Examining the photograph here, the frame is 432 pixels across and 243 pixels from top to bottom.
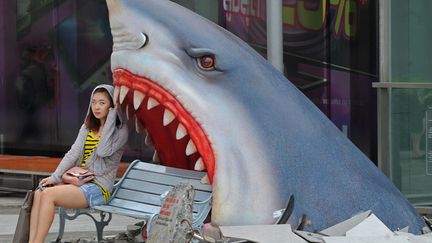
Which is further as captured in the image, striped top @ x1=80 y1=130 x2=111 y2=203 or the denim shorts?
striped top @ x1=80 y1=130 x2=111 y2=203

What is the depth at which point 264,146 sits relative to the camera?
5.05m

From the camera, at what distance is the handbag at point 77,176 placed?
5777mm

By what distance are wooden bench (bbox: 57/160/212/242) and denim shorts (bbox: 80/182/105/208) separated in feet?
0.14

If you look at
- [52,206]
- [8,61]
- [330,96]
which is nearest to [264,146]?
[52,206]

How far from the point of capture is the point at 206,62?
16.7 ft

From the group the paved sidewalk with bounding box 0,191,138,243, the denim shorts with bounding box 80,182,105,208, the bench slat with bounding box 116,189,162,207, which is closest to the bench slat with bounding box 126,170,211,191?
the bench slat with bounding box 116,189,162,207

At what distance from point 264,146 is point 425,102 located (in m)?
4.82

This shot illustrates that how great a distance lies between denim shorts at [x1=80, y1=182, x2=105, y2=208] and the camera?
18.9ft

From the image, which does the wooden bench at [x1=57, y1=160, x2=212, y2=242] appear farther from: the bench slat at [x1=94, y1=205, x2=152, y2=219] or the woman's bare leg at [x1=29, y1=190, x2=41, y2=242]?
the woman's bare leg at [x1=29, y1=190, x2=41, y2=242]

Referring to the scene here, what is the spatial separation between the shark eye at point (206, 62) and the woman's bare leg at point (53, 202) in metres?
1.28

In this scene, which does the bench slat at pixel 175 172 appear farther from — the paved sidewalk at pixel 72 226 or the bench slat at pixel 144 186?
the paved sidewalk at pixel 72 226

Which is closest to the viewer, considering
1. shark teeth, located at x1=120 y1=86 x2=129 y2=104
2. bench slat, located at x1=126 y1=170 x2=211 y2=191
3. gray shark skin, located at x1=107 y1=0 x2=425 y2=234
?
gray shark skin, located at x1=107 y1=0 x2=425 y2=234

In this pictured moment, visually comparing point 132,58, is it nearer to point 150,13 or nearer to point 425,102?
point 150,13

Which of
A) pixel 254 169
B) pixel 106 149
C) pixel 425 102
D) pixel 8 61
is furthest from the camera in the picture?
pixel 8 61
